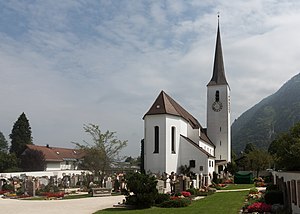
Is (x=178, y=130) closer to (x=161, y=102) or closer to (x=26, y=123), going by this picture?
(x=161, y=102)

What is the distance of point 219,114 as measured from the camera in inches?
2630

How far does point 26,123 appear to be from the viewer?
81562 millimetres

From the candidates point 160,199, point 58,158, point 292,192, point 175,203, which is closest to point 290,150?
point 292,192

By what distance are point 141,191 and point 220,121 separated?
46667mm

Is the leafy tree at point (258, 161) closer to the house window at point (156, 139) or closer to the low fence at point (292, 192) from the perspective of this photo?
the house window at point (156, 139)

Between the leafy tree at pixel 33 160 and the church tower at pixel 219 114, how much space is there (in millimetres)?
29719

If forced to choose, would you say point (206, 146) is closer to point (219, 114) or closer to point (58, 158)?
point (219, 114)

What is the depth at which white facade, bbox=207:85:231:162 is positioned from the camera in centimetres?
6644

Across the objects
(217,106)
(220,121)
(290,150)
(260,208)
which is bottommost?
(260,208)

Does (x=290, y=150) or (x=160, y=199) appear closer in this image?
(x=290, y=150)

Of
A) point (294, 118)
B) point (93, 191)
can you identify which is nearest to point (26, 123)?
point (93, 191)

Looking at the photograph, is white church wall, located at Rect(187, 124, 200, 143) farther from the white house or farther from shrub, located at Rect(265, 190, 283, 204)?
shrub, located at Rect(265, 190, 283, 204)

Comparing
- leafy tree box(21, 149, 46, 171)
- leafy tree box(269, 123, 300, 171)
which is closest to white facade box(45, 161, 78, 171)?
leafy tree box(21, 149, 46, 171)

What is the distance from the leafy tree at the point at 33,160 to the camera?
66.3m
